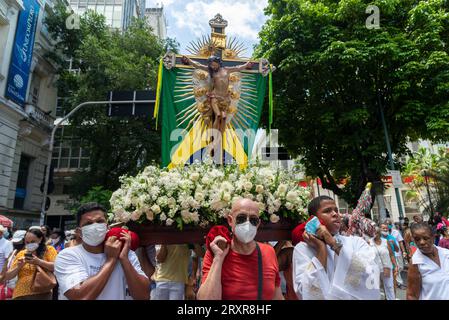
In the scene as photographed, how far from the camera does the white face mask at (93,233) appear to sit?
2385mm

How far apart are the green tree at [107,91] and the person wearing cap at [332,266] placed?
1460cm

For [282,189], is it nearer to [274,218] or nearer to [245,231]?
[274,218]

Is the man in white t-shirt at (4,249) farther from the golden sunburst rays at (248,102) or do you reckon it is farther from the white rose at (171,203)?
the golden sunburst rays at (248,102)

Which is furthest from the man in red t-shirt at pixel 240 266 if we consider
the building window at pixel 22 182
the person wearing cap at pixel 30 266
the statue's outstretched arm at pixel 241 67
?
the building window at pixel 22 182

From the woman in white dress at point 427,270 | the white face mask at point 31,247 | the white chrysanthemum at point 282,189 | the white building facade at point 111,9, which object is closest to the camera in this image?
the woman in white dress at point 427,270

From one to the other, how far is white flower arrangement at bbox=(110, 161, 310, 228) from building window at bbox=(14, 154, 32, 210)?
54.7 feet

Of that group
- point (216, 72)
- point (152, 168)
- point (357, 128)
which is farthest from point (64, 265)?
point (357, 128)

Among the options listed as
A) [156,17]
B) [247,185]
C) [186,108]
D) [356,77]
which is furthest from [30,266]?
[156,17]

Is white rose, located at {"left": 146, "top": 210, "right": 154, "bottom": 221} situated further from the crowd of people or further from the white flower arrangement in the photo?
the crowd of people

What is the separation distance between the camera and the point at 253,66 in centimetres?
839

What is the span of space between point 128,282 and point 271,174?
167 centimetres

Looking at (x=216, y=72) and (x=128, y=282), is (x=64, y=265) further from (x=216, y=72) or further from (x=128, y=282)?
(x=216, y=72)

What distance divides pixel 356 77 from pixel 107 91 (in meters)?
11.1

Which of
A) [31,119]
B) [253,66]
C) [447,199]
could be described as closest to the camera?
[253,66]
